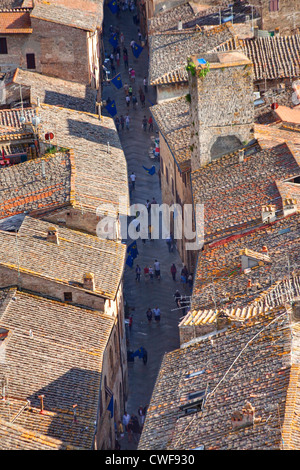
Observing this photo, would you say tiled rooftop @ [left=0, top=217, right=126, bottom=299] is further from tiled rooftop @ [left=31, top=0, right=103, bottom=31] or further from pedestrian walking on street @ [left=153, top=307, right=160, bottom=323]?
tiled rooftop @ [left=31, top=0, right=103, bottom=31]

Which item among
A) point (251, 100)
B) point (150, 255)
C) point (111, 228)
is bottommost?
point (150, 255)

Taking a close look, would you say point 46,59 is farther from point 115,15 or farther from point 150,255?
point 115,15

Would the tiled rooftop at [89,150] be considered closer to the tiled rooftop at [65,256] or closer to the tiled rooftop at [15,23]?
the tiled rooftop at [65,256]

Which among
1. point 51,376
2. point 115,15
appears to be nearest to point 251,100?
point 51,376

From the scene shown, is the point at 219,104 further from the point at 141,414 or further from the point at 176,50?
the point at 141,414

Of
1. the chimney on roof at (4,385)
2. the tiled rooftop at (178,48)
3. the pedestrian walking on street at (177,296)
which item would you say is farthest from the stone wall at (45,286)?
the tiled rooftop at (178,48)

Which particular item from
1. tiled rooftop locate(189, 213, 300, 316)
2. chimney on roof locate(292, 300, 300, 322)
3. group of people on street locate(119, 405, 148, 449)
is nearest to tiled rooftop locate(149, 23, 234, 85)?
tiled rooftop locate(189, 213, 300, 316)
